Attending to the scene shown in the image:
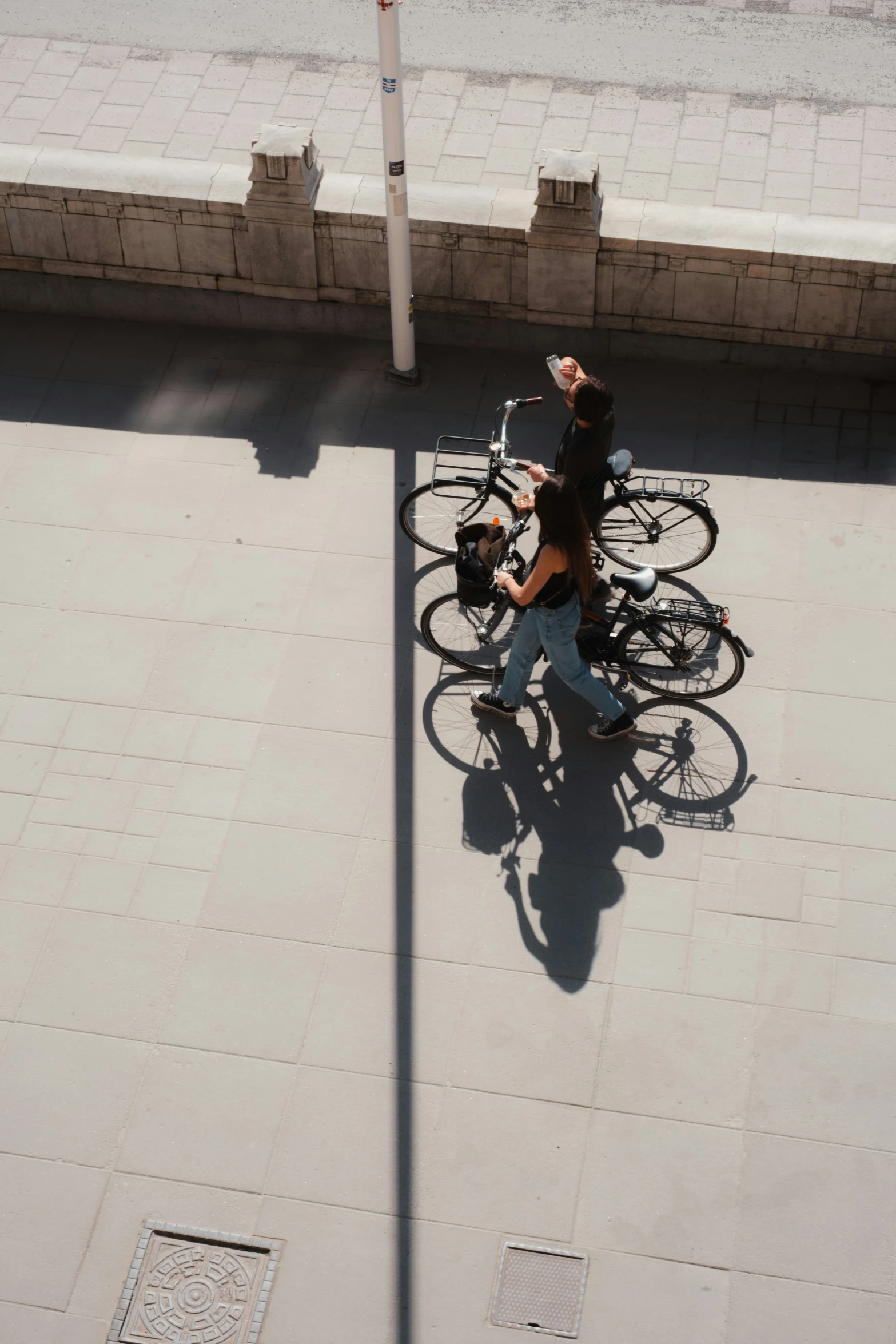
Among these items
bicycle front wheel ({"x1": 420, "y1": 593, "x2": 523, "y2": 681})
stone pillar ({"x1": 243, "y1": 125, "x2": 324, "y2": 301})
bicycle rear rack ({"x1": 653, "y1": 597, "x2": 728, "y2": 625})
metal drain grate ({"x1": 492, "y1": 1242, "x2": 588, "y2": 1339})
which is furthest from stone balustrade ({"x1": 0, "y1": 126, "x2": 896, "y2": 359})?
metal drain grate ({"x1": 492, "y1": 1242, "x2": 588, "y2": 1339})

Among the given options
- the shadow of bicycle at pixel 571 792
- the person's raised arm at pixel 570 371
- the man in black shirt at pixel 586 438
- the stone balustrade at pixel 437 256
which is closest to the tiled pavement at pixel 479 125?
the stone balustrade at pixel 437 256

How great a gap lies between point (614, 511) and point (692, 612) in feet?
4.11

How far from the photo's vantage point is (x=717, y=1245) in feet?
20.3

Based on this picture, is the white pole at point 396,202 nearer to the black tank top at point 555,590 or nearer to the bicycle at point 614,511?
the bicycle at point 614,511

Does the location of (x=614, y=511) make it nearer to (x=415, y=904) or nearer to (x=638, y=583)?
(x=638, y=583)

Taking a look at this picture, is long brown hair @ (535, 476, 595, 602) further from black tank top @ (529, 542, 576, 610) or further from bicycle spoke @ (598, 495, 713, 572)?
bicycle spoke @ (598, 495, 713, 572)

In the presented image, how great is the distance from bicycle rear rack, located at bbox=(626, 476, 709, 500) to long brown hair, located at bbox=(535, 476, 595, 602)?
134cm

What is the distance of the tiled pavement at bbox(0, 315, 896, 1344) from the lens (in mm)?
6273

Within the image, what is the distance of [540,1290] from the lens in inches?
240

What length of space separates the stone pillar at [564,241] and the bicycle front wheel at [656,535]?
1.99 metres

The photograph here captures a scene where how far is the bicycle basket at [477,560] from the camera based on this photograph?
7.82 meters

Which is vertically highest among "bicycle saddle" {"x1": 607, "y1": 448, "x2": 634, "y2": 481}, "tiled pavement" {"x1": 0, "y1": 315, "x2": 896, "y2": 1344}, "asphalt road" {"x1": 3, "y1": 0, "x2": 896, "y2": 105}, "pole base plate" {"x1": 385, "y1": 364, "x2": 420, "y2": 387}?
"asphalt road" {"x1": 3, "y1": 0, "x2": 896, "y2": 105}

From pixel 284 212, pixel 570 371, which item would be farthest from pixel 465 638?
pixel 284 212

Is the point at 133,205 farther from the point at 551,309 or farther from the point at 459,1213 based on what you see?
the point at 459,1213
